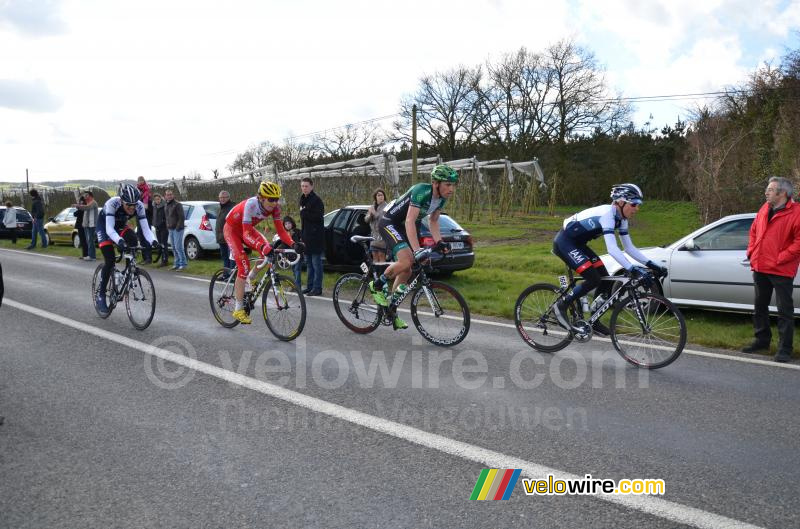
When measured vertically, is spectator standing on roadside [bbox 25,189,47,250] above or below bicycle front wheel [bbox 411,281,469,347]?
above

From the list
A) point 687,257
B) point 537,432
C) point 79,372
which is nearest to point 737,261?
point 687,257

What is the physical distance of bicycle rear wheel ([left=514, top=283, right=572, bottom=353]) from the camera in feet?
23.3

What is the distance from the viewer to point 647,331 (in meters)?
6.50

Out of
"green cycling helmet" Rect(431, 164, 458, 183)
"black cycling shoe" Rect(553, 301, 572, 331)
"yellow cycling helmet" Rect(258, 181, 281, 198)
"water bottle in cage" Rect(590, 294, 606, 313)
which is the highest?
"green cycling helmet" Rect(431, 164, 458, 183)

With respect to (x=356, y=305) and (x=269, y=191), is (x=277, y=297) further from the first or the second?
(x=269, y=191)

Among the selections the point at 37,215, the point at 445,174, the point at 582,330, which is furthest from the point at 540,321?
the point at 37,215

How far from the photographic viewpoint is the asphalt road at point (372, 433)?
3.43 meters

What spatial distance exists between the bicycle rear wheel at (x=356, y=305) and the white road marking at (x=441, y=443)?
2.12 meters

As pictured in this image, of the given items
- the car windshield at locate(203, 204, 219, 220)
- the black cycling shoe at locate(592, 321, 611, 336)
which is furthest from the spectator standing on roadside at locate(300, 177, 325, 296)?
the car windshield at locate(203, 204, 219, 220)

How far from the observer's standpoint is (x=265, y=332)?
8.22 metres

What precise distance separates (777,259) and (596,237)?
6.71 ft

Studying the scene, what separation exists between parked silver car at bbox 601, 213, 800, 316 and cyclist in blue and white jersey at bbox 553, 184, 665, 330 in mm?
2450

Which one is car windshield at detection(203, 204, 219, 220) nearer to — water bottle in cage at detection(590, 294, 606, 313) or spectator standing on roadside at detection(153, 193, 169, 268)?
spectator standing on roadside at detection(153, 193, 169, 268)

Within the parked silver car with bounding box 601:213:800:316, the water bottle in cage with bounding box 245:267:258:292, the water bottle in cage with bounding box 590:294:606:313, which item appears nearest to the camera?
the water bottle in cage with bounding box 590:294:606:313
